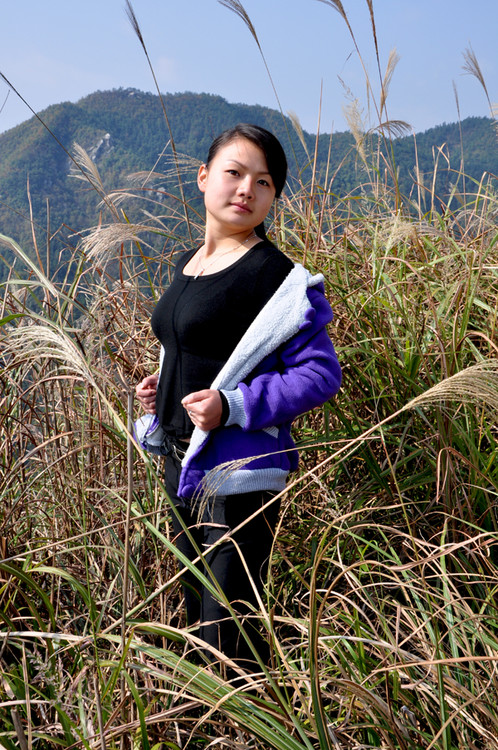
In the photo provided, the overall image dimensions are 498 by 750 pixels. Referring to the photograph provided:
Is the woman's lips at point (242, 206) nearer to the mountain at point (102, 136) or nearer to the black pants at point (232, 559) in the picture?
the black pants at point (232, 559)

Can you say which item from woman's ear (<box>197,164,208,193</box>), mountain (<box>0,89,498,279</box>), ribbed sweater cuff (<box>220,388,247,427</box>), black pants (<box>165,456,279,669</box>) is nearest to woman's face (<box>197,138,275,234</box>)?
woman's ear (<box>197,164,208,193</box>)

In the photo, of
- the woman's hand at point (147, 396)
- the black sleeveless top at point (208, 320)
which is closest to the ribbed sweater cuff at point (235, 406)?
the black sleeveless top at point (208, 320)

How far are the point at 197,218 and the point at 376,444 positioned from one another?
1.30m

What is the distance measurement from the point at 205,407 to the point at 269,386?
0.50 feet

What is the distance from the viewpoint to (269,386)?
53.0 inches

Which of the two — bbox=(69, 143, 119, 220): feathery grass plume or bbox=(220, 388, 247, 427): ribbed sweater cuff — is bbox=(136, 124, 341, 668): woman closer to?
bbox=(220, 388, 247, 427): ribbed sweater cuff

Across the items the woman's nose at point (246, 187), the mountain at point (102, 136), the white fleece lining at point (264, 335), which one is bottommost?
the white fleece lining at point (264, 335)

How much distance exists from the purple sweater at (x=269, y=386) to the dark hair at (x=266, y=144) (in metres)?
0.24

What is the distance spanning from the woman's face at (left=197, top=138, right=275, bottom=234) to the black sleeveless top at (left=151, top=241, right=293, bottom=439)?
77 millimetres

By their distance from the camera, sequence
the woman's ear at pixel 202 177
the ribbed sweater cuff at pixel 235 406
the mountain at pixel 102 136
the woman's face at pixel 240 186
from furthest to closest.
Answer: the mountain at pixel 102 136 < the woman's ear at pixel 202 177 < the woman's face at pixel 240 186 < the ribbed sweater cuff at pixel 235 406

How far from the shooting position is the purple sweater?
1.33 meters

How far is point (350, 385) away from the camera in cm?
201

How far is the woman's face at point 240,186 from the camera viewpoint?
1.43m

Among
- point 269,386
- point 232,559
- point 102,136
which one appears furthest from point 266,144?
point 102,136
